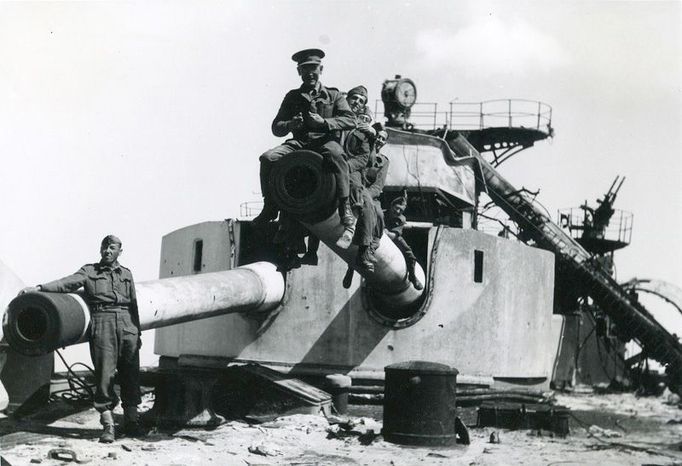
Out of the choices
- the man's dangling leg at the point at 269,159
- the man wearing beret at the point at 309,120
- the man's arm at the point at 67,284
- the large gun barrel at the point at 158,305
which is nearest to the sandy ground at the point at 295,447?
the large gun barrel at the point at 158,305

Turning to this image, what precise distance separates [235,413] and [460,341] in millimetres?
2821

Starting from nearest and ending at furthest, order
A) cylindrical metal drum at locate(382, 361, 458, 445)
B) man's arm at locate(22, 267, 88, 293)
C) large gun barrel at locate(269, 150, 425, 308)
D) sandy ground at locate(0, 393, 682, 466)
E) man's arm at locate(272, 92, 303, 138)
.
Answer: large gun barrel at locate(269, 150, 425, 308), man's arm at locate(22, 267, 88, 293), sandy ground at locate(0, 393, 682, 466), man's arm at locate(272, 92, 303, 138), cylindrical metal drum at locate(382, 361, 458, 445)

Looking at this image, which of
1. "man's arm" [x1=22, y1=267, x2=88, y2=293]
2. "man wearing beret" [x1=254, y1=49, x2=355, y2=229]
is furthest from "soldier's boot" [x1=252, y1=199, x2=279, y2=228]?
"man's arm" [x1=22, y1=267, x2=88, y2=293]

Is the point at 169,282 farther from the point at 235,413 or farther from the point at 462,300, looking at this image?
the point at 462,300

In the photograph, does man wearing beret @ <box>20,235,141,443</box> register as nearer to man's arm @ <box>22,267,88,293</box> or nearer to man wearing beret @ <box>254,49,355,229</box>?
man's arm @ <box>22,267,88,293</box>

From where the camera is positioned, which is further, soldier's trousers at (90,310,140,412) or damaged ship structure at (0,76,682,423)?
damaged ship structure at (0,76,682,423)

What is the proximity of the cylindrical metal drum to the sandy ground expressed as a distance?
0.12 metres

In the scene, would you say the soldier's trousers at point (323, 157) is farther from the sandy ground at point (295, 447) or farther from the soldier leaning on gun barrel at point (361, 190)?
the sandy ground at point (295, 447)

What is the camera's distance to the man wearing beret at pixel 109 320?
21.0 feet

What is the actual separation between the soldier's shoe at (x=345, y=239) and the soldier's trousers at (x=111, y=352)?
65.9 inches

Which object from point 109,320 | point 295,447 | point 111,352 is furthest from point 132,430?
point 295,447

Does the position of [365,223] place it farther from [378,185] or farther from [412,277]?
[412,277]

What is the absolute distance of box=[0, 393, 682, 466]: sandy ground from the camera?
20.5 feet

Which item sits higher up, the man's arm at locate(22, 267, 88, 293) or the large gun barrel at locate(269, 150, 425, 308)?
the large gun barrel at locate(269, 150, 425, 308)
